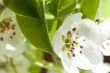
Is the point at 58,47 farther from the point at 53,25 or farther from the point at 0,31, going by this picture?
the point at 0,31

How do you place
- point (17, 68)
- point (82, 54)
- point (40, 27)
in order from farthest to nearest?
point (17, 68) → point (82, 54) → point (40, 27)

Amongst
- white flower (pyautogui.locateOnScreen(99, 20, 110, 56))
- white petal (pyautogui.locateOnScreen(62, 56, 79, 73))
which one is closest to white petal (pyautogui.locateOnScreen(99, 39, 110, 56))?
white flower (pyautogui.locateOnScreen(99, 20, 110, 56))

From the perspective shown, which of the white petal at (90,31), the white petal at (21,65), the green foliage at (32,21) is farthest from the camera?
the white petal at (21,65)

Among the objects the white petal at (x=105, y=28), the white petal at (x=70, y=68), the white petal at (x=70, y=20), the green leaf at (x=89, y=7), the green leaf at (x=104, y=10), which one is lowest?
the white petal at (x=70, y=68)

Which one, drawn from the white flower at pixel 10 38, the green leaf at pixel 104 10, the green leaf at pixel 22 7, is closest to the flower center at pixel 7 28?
the white flower at pixel 10 38

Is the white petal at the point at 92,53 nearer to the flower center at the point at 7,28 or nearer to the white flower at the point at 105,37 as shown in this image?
Result: the white flower at the point at 105,37

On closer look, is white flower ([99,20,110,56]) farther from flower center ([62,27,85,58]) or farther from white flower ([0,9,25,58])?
white flower ([0,9,25,58])

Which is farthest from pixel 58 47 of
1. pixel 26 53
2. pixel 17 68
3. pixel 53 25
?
pixel 17 68
